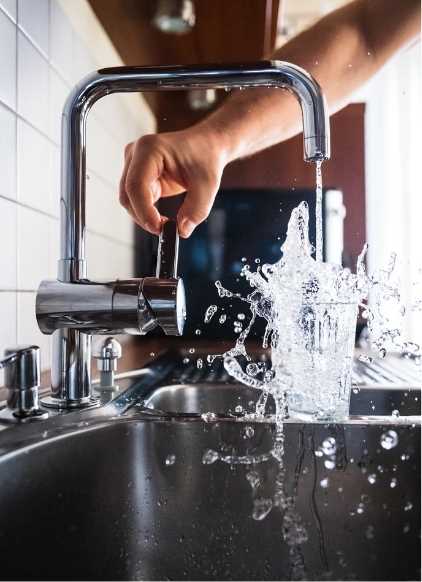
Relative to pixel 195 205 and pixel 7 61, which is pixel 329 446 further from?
pixel 7 61

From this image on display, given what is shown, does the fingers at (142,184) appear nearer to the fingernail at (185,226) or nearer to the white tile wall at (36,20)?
the fingernail at (185,226)

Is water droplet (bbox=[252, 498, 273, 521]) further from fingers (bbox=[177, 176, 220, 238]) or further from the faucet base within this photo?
fingers (bbox=[177, 176, 220, 238])

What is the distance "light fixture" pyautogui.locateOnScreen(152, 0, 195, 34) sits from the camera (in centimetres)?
121

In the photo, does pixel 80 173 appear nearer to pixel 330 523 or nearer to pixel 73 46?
pixel 330 523

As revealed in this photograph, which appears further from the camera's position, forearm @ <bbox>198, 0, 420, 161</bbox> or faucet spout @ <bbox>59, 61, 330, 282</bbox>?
forearm @ <bbox>198, 0, 420, 161</bbox>

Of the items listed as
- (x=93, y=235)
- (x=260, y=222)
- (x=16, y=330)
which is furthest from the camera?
(x=260, y=222)

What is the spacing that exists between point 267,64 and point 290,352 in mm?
295

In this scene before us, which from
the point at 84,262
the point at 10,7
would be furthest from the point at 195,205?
the point at 10,7

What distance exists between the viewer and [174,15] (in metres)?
1.24

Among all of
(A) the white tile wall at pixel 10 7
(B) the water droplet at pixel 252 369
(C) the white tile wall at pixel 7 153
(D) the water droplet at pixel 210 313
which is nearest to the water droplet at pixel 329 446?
(B) the water droplet at pixel 252 369

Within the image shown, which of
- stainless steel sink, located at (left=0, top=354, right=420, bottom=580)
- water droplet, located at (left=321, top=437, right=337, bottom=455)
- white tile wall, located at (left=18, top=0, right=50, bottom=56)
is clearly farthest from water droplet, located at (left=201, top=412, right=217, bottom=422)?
white tile wall, located at (left=18, top=0, right=50, bottom=56)

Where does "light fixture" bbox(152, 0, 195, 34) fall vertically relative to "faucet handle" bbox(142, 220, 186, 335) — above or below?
above

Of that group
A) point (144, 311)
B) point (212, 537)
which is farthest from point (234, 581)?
point (144, 311)

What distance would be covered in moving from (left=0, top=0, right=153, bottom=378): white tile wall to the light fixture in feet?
0.47
